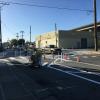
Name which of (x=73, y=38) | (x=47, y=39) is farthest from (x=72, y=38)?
(x=47, y=39)

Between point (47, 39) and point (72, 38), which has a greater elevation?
point (72, 38)

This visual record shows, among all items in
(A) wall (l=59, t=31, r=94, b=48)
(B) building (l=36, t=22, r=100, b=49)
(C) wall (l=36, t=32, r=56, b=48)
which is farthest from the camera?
(C) wall (l=36, t=32, r=56, b=48)

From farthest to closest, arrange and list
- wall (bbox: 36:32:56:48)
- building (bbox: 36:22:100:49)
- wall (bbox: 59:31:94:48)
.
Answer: wall (bbox: 36:32:56:48)
wall (bbox: 59:31:94:48)
building (bbox: 36:22:100:49)

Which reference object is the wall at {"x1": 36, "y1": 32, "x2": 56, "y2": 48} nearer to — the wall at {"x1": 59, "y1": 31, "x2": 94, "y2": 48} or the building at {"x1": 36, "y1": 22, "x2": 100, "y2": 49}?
the building at {"x1": 36, "y1": 22, "x2": 100, "y2": 49}

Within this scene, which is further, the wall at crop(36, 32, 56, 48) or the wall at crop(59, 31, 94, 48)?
the wall at crop(36, 32, 56, 48)

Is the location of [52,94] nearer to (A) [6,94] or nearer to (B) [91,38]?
(A) [6,94]

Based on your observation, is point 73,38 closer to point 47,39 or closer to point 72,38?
point 72,38

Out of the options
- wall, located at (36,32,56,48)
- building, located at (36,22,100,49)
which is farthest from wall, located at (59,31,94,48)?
wall, located at (36,32,56,48)

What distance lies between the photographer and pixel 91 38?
9712 cm

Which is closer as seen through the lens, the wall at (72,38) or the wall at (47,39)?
the wall at (72,38)

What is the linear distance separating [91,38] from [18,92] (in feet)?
286

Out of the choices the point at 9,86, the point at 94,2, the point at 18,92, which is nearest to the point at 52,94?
the point at 18,92

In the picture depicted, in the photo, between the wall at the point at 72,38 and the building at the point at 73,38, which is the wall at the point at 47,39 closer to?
the building at the point at 73,38

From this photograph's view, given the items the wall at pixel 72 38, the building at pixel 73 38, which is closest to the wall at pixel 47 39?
the building at pixel 73 38
